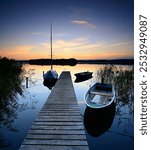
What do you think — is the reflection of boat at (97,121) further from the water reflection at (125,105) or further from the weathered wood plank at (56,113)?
the weathered wood plank at (56,113)

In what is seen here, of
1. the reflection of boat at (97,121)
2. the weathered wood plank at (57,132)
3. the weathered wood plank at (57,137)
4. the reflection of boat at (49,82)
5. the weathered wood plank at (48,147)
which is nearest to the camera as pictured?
the weathered wood plank at (48,147)

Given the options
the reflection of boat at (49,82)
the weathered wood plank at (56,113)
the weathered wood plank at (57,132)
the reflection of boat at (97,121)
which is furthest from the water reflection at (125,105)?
the reflection of boat at (49,82)

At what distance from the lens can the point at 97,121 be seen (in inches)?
368

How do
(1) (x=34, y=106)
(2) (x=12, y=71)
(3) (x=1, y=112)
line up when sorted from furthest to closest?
(2) (x=12, y=71)
(1) (x=34, y=106)
(3) (x=1, y=112)

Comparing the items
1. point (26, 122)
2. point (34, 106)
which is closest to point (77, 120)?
point (26, 122)

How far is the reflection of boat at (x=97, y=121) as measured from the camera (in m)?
8.74

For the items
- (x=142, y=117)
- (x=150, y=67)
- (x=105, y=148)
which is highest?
(x=150, y=67)

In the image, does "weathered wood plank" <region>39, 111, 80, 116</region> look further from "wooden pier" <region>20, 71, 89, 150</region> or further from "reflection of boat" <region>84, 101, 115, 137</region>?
"reflection of boat" <region>84, 101, 115, 137</region>

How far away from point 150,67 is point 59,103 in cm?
478

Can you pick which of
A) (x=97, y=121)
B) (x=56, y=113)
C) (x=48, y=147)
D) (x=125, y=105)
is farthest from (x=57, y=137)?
(x=125, y=105)

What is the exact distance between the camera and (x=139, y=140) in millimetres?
5477

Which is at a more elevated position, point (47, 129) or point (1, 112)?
point (47, 129)

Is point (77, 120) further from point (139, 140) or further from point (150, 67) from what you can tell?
point (150, 67)

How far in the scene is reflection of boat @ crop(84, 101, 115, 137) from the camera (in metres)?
8.74
